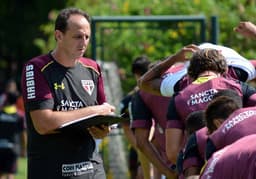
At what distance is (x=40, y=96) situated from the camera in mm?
6664

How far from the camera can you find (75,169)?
676 centimetres

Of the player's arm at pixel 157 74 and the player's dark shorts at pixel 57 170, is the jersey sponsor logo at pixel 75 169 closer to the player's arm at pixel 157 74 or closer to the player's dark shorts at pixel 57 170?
the player's dark shorts at pixel 57 170

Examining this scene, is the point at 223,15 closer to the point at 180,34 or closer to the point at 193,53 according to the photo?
the point at 180,34

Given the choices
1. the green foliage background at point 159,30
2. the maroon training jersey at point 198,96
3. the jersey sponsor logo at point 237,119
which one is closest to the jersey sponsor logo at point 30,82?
the maroon training jersey at point 198,96

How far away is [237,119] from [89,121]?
117cm

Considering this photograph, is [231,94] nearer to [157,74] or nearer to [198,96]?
[198,96]

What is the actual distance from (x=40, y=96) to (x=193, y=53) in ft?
4.59

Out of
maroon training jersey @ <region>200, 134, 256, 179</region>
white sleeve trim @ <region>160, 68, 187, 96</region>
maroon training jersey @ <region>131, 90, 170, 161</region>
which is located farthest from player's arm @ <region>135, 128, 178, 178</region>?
maroon training jersey @ <region>200, 134, 256, 179</region>

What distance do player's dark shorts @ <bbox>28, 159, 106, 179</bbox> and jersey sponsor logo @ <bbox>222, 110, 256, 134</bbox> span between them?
138cm

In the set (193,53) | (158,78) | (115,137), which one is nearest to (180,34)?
(115,137)

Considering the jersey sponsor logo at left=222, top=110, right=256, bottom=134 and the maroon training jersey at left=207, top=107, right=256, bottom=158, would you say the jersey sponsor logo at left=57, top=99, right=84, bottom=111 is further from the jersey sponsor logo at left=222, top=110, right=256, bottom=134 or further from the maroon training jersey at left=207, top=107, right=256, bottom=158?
the jersey sponsor logo at left=222, top=110, right=256, bottom=134

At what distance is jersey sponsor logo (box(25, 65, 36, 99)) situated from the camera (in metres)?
6.73

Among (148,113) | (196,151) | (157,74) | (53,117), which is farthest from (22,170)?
(196,151)

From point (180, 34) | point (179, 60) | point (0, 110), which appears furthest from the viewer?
point (0, 110)
